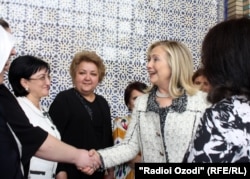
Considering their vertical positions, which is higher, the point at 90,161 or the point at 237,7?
the point at 237,7

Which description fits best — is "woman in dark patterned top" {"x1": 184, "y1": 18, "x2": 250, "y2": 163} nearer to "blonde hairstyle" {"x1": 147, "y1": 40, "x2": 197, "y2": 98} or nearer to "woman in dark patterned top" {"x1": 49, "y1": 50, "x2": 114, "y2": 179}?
"blonde hairstyle" {"x1": 147, "y1": 40, "x2": 197, "y2": 98}

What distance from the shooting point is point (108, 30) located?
384cm

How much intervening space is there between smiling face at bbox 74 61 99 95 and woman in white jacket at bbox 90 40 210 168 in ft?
2.31

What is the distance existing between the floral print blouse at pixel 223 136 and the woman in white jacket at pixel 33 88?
4.48 ft

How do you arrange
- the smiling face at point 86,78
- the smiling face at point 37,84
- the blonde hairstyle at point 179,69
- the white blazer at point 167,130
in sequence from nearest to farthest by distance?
the white blazer at point 167,130, the blonde hairstyle at point 179,69, the smiling face at point 37,84, the smiling face at point 86,78

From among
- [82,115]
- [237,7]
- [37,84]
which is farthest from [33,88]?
[237,7]

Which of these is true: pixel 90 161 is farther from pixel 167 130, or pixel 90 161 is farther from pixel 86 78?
pixel 86 78

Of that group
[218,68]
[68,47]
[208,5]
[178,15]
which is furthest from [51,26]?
[218,68]

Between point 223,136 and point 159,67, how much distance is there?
1123mm

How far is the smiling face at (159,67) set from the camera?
226 cm

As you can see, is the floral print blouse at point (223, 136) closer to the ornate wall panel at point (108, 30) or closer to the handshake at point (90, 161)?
the handshake at point (90, 161)

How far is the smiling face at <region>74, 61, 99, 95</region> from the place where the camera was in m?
2.96

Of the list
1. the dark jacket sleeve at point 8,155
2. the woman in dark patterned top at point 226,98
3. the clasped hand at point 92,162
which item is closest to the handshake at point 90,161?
the clasped hand at point 92,162

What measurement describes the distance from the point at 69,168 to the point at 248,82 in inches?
67.0
